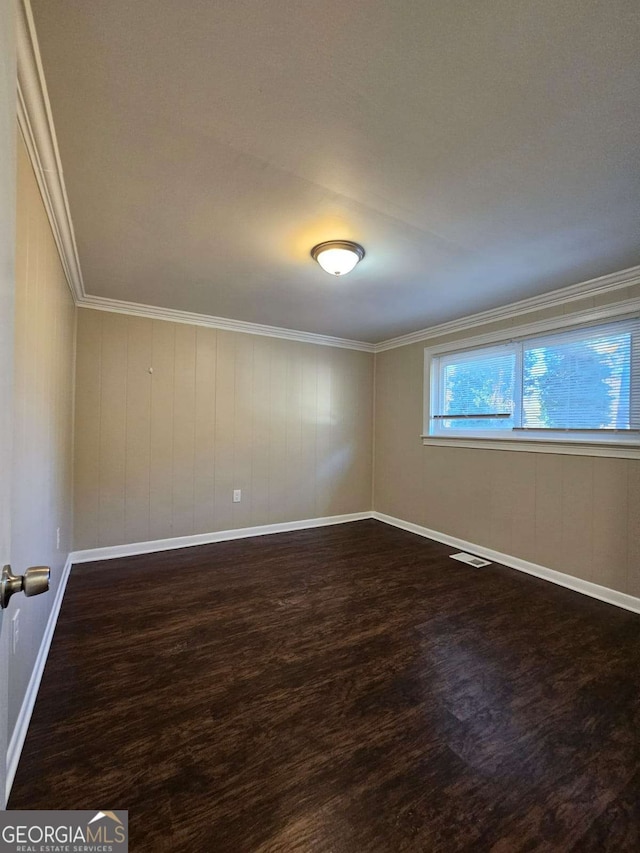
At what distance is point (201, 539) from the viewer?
3721mm

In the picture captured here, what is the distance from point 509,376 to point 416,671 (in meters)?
2.65

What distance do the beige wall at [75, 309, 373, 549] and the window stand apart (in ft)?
4.51

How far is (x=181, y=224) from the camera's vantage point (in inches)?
78.6

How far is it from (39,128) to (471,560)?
4.01m

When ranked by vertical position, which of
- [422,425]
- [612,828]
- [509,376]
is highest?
[509,376]

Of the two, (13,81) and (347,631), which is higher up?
(13,81)

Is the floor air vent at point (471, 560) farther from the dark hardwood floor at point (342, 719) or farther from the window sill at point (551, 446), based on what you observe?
the window sill at point (551, 446)

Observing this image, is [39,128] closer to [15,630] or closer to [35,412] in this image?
[35,412]

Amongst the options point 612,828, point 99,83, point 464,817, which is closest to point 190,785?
point 464,817

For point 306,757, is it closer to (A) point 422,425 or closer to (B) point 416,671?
(B) point 416,671

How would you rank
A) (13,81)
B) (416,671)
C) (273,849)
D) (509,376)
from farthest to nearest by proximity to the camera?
(509,376)
(416,671)
(273,849)
(13,81)

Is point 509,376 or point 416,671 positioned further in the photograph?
point 509,376

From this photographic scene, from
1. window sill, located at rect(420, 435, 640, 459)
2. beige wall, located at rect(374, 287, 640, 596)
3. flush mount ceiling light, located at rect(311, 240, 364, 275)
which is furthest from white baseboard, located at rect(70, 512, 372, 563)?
flush mount ceiling light, located at rect(311, 240, 364, 275)

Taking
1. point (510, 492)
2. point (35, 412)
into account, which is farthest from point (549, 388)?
point (35, 412)
